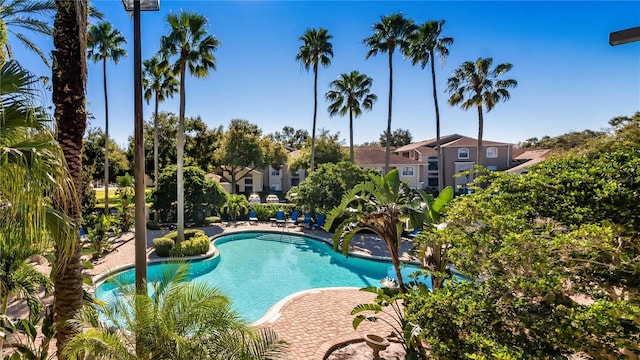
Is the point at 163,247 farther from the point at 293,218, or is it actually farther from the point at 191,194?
the point at 293,218

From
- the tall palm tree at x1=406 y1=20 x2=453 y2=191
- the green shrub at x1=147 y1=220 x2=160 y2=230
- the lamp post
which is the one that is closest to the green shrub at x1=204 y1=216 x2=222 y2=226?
the green shrub at x1=147 y1=220 x2=160 y2=230

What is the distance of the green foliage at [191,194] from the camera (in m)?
22.9

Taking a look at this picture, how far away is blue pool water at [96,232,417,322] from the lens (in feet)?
40.8

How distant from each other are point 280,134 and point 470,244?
8002 cm

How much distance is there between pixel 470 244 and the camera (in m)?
4.15

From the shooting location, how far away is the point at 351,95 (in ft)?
95.3

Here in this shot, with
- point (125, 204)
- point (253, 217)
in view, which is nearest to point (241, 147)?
point (253, 217)

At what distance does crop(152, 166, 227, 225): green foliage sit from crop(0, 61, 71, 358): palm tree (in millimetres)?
19795

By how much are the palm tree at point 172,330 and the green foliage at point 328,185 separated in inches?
664

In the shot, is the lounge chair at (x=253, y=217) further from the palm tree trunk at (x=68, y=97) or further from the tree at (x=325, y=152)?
the palm tree trunk at (x=68, y=97)

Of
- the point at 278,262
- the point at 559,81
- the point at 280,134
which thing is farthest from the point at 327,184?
the point at 280,134

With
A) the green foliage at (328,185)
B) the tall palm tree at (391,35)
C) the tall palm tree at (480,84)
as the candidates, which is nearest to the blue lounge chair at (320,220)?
the green foliage at (328,185)

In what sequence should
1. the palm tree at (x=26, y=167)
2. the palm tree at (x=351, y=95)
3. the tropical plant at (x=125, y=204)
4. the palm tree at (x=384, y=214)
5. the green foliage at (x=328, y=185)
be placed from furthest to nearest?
the palm tree at (x=351, y=95) → the green foliage at (x=328, y=185) → the tropical plant at (x=125, y=204) → the palm tree at (x=384, y=214) → the palm tree at (x=26, y=167)

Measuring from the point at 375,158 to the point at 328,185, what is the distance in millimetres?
23775
